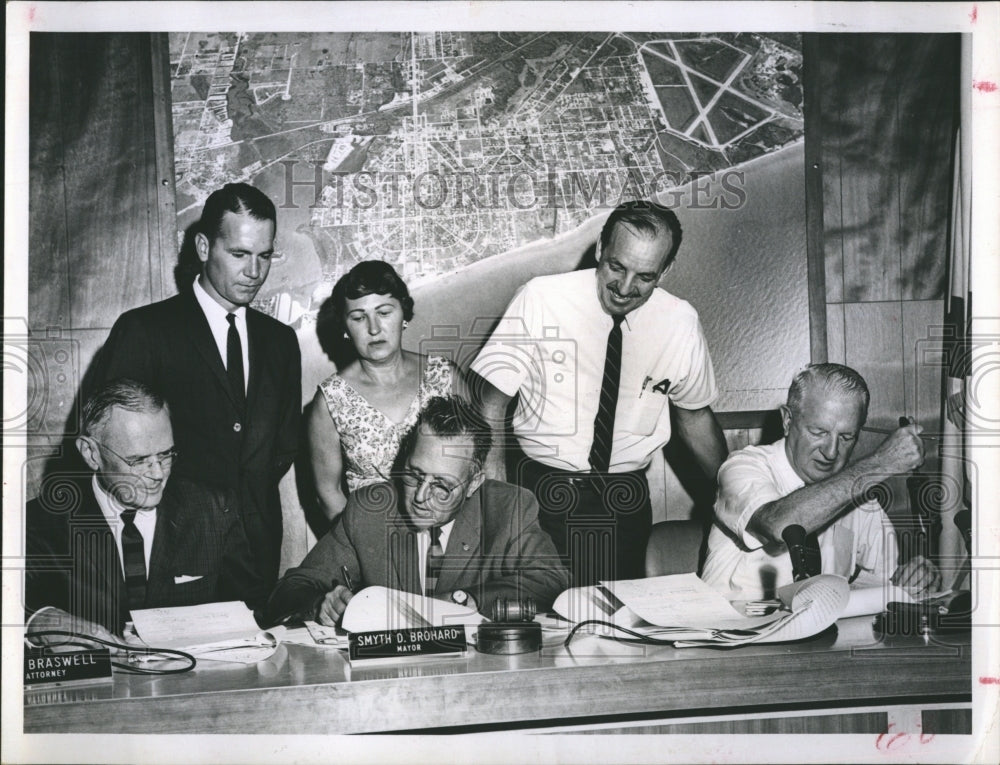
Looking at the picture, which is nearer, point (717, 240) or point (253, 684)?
point (253, 684)

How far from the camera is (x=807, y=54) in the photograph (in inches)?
120

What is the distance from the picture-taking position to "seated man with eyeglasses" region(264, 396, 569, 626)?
2.91m

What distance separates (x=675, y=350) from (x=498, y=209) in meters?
0.67

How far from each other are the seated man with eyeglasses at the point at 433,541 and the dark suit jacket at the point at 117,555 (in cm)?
17

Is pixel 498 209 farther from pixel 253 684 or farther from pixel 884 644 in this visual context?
pixel 884 644

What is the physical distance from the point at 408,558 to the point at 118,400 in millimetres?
938

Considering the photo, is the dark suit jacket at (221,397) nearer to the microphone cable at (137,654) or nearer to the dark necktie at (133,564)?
the dark necktie at (133,564)

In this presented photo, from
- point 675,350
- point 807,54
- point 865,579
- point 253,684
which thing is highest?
point 807,54

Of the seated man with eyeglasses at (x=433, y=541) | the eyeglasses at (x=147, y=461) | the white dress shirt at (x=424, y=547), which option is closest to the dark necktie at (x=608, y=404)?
the seated man with eyeglasses at (x=433, y=541)

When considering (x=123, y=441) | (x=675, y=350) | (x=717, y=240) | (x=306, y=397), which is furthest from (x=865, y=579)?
(x=123, y=441)

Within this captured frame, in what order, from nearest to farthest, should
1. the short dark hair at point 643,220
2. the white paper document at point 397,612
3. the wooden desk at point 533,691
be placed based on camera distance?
the wooden desk at point 533,691, the white paper document at point 397,612, the short dark hair at point 643,220

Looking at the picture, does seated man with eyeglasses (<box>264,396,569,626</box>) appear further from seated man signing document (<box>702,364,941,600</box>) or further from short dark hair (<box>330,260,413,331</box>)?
seated man signing document (<box>702,364,941,600</box>)

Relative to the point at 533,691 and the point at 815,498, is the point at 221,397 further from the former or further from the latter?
the point at 815,498

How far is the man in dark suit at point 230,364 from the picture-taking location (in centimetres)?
291
